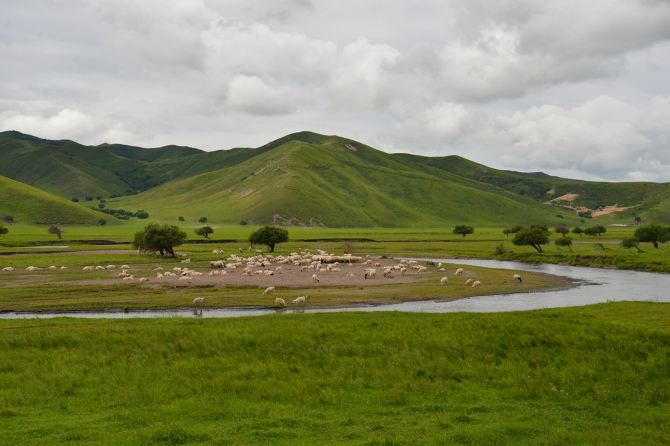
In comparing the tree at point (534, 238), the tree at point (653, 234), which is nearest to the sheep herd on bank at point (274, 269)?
the tree at point (534, 238)

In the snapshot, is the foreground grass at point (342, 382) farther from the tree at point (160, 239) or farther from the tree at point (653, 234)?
the tree at point (653, 234)

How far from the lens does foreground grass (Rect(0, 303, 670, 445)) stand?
17.1 metres

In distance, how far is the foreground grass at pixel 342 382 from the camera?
17.1m

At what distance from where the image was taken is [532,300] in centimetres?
5453

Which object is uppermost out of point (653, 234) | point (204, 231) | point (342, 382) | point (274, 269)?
point (653, 234)

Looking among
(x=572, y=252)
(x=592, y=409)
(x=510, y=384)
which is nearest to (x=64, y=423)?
(x=510, y=384)

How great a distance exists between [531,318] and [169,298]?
34207 millimetres

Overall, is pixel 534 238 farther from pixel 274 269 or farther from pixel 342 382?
pixel 342 382

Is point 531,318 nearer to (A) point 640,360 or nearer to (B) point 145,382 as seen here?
(A) point 640,360

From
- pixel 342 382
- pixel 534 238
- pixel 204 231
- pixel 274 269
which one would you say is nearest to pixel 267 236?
pixel 274 269

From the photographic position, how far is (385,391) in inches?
829

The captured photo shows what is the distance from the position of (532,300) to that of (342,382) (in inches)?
1469

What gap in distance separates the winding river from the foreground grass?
1469 centimetres

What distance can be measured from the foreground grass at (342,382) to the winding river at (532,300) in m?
14.7
